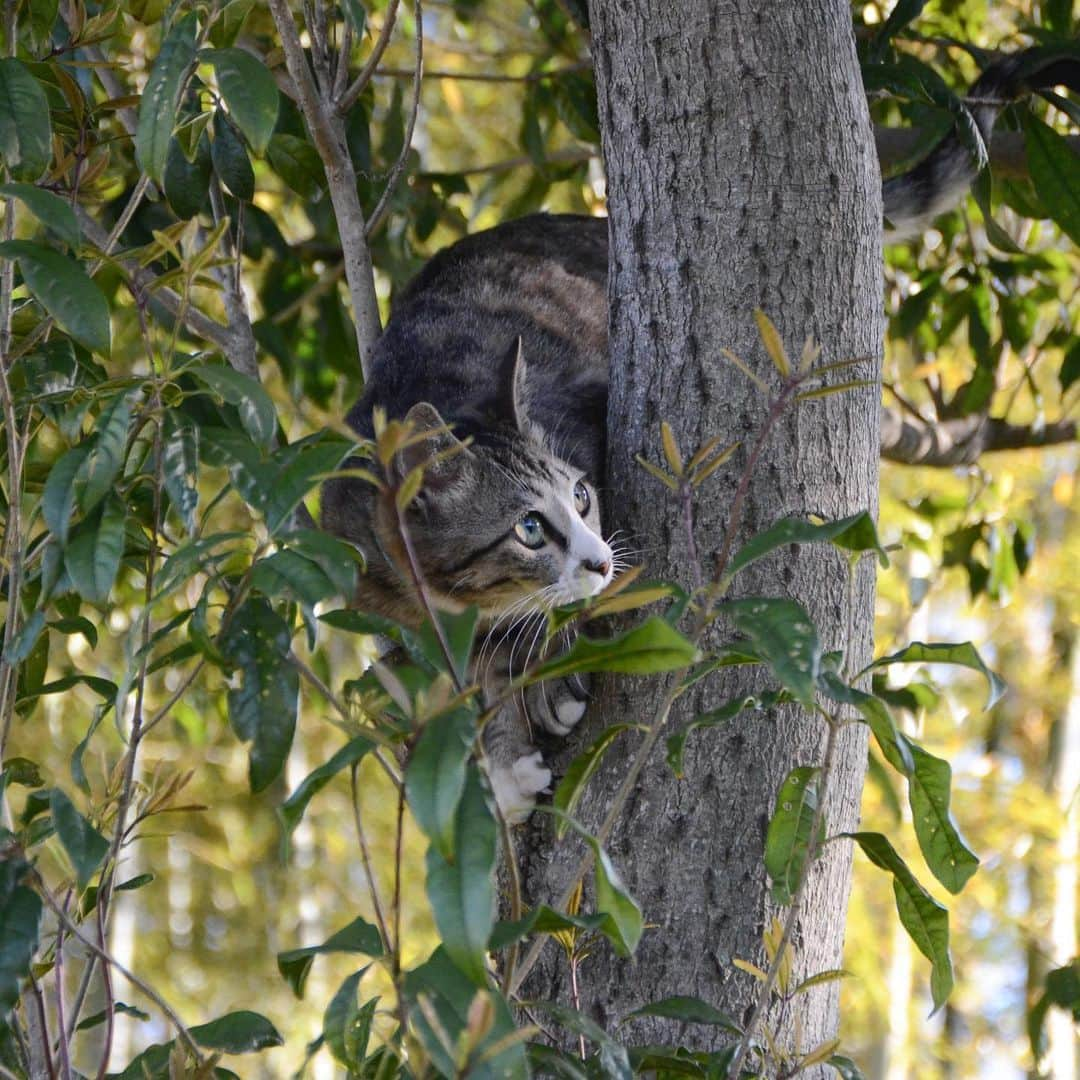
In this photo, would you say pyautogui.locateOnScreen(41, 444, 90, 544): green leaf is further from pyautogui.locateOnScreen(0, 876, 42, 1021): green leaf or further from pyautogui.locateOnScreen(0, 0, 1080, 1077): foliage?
pyautogui.locateOnScreen(0, 876, 42, 1021): green leaf

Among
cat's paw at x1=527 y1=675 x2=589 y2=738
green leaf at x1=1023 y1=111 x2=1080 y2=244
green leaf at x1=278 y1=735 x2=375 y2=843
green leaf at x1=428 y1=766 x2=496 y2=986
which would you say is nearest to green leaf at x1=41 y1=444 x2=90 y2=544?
green leaf at x1=278 y1=735 x2=375 y2=843

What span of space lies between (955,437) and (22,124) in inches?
77.5

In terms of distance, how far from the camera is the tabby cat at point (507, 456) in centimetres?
155

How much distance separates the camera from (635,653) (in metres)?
0.70

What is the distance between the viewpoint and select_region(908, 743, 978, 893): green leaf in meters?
0.83

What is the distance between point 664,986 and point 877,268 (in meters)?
0.68

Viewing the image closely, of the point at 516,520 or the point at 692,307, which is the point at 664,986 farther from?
the point at 516,520

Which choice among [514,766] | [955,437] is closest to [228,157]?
[514,766]

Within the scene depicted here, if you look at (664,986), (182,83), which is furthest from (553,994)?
(182,83)

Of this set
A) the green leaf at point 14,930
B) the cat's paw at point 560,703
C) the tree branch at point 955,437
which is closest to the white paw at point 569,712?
the cat's paw at point 560,703

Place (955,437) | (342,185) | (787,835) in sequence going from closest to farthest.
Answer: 1. (787,835)
2. (342,185)
3. (955,437)

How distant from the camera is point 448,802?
23.4 inches

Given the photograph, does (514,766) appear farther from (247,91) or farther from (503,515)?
(247,91)

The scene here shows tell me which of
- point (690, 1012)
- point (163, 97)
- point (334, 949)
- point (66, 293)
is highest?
point (163, 97)
